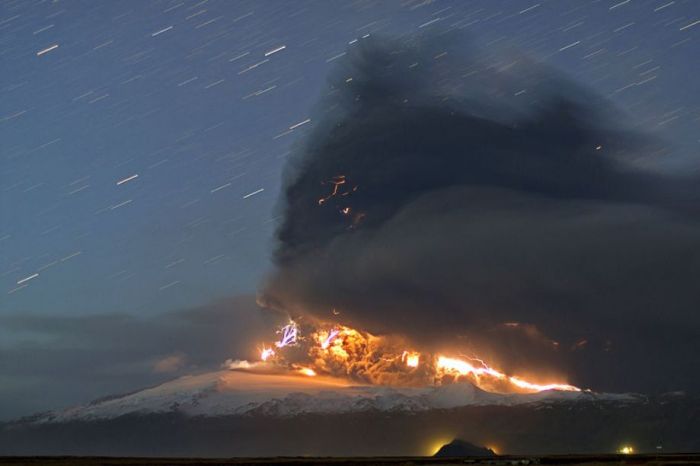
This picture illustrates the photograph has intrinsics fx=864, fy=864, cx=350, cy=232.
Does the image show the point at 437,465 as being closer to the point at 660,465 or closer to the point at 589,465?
the point at 589,465

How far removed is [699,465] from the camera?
158375mm

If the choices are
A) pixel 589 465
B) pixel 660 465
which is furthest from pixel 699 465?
pixel 589 465

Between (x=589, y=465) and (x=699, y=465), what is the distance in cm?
2605

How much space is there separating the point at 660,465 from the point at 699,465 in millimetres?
7335

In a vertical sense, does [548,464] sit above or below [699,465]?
below

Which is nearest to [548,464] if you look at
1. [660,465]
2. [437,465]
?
[437,465]

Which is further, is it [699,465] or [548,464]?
[548,464]

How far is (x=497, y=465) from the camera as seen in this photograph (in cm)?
19488

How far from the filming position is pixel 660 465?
535 ft

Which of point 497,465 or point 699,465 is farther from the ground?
point 699,465

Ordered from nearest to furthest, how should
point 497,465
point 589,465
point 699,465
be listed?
point 699,465 < point 589,465 < point 497,465

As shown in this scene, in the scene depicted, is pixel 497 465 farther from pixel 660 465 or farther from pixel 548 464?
pixel 660 465

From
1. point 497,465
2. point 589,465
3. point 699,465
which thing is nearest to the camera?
point 699,465

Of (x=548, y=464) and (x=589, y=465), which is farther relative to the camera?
(x=548, y=464)
